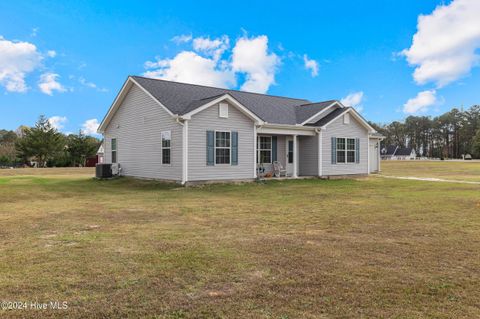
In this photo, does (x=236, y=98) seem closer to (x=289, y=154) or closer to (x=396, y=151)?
(x=289, y=154)

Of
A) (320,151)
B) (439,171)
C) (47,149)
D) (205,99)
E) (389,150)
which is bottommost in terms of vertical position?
(439,171)

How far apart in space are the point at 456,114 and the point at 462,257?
108 metres

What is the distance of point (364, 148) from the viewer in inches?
838

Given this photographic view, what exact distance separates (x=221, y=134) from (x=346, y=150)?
8515mm

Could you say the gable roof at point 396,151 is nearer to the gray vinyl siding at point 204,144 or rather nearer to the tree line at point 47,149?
the tree line at point 47,149

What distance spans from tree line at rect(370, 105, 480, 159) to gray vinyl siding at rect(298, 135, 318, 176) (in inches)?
3304

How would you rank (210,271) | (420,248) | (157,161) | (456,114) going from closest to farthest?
(210,271) < (420,248) < (157,161) < (456,114)

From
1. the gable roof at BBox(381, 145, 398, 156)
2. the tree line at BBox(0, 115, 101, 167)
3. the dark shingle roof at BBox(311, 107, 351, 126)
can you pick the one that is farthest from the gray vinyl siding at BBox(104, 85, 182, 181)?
the gable roof at BBox(381, 145, 398, 156)

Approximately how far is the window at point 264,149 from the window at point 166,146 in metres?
5.09

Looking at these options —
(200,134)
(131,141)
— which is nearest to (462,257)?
(200,134)

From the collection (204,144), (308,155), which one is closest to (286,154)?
(308,155)

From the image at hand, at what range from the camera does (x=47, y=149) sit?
44281 millimetres

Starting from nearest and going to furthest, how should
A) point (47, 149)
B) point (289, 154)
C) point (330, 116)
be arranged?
point (289, 154) → point (330, 116) → point (47, 149)

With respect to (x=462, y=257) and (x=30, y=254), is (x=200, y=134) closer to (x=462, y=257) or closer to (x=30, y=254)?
(x=30, y=254)
